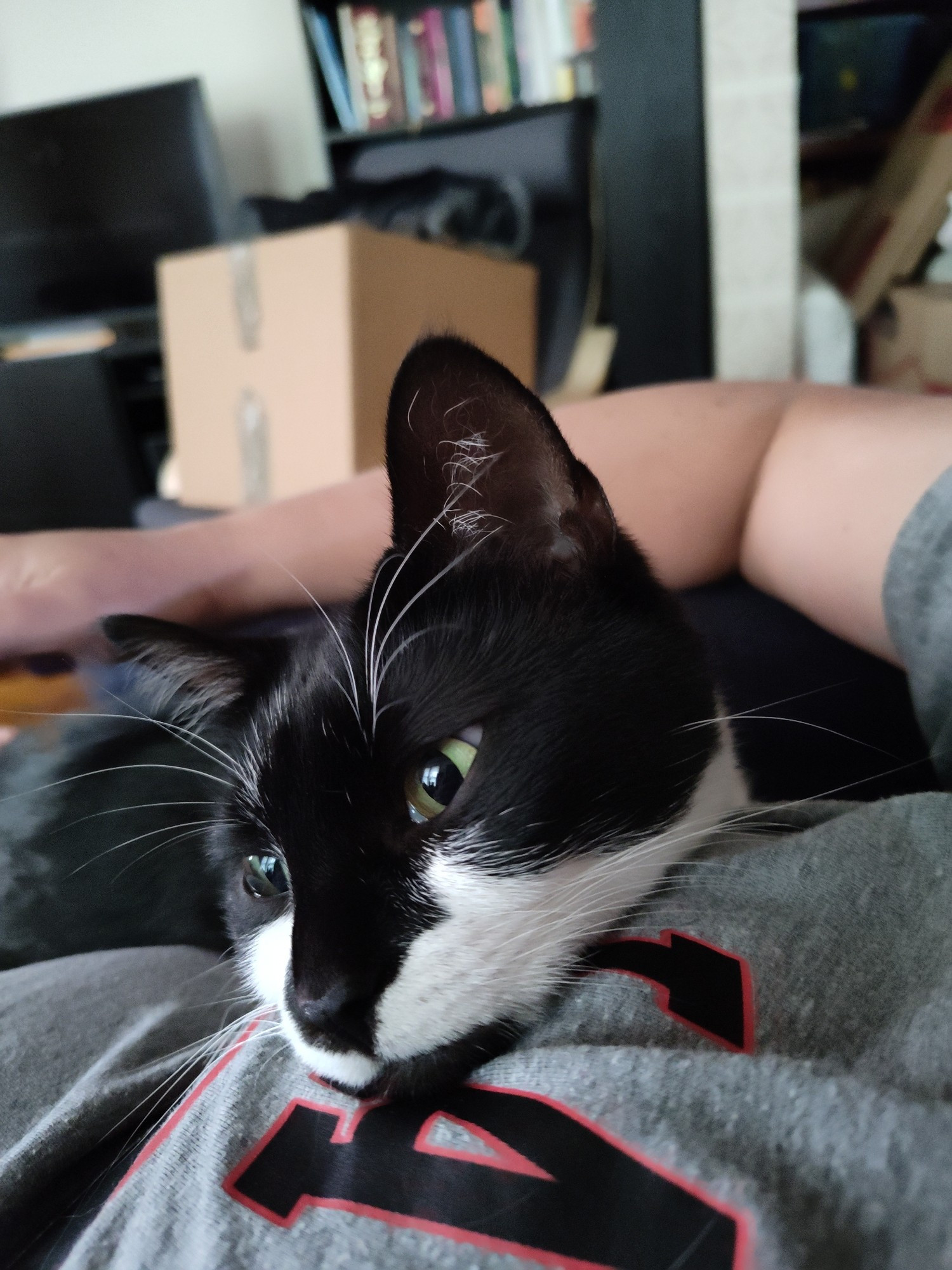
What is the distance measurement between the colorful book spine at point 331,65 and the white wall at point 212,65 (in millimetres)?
72

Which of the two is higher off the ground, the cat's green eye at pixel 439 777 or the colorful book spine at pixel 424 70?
the colorful book spine at pixel 424 70

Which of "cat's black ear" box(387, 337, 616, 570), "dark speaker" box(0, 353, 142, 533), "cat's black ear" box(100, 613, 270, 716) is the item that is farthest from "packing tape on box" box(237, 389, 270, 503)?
"cat's black ear" box(387, 337, 616, 570)

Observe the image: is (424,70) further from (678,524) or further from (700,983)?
(700,983)

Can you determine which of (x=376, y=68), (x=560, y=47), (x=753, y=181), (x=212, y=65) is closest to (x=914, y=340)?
(x=753, y=181)

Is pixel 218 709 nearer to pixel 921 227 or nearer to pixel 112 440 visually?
pixel 112 440

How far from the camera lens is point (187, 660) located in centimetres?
59

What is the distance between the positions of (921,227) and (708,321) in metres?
0.50

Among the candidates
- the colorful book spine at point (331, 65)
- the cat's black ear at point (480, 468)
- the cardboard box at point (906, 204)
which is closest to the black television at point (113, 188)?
the colorful book spine at point (331, 65)

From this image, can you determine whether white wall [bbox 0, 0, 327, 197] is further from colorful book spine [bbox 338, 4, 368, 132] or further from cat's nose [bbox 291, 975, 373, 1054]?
cat's nose [bbox 291, 975, 373, 1054]

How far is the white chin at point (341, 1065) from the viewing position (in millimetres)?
413

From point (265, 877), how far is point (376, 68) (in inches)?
112

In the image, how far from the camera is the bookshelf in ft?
4.87

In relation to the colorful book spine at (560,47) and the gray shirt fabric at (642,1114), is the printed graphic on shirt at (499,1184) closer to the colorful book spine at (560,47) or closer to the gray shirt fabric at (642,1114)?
the gray shirt fabric at (642,1114)

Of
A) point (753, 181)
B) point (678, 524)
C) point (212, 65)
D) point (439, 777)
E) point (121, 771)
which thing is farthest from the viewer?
point (212, 65)
